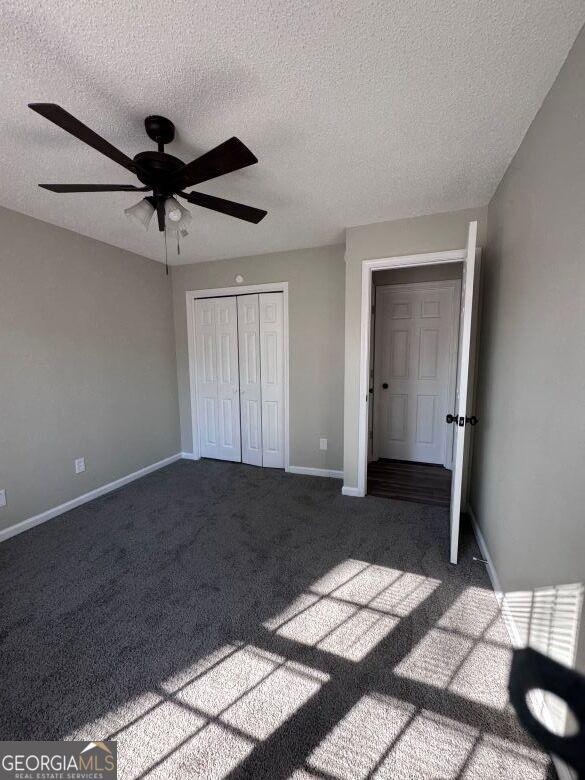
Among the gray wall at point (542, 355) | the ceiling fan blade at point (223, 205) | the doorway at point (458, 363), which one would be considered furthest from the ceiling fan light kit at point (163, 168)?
the doorway at point (458, 363)

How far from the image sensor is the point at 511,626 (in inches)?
62.1

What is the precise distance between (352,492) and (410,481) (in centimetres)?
79

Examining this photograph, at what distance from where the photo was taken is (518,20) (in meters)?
1.10

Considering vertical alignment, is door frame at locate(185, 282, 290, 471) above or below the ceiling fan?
below

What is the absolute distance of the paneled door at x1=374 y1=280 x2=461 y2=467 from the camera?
3.89 metres

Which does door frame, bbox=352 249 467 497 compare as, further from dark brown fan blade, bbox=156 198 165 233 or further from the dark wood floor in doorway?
dark brown fan blade, bbox=156 198 165 233

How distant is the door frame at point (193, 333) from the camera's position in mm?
3634

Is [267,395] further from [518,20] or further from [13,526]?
[518,20]

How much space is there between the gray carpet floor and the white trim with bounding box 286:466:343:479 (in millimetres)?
948

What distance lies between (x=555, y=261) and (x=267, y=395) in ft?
9.63

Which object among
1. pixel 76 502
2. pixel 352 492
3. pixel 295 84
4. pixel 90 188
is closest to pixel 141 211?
pixel 90 188

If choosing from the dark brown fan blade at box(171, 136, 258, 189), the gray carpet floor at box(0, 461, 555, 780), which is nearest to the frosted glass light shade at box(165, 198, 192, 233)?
the dark brown fan blade at box(171, 136, 258, 189)

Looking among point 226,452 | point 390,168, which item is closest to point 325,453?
point 226,452

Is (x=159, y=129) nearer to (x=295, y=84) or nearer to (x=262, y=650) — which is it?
(x=295, y=84)
